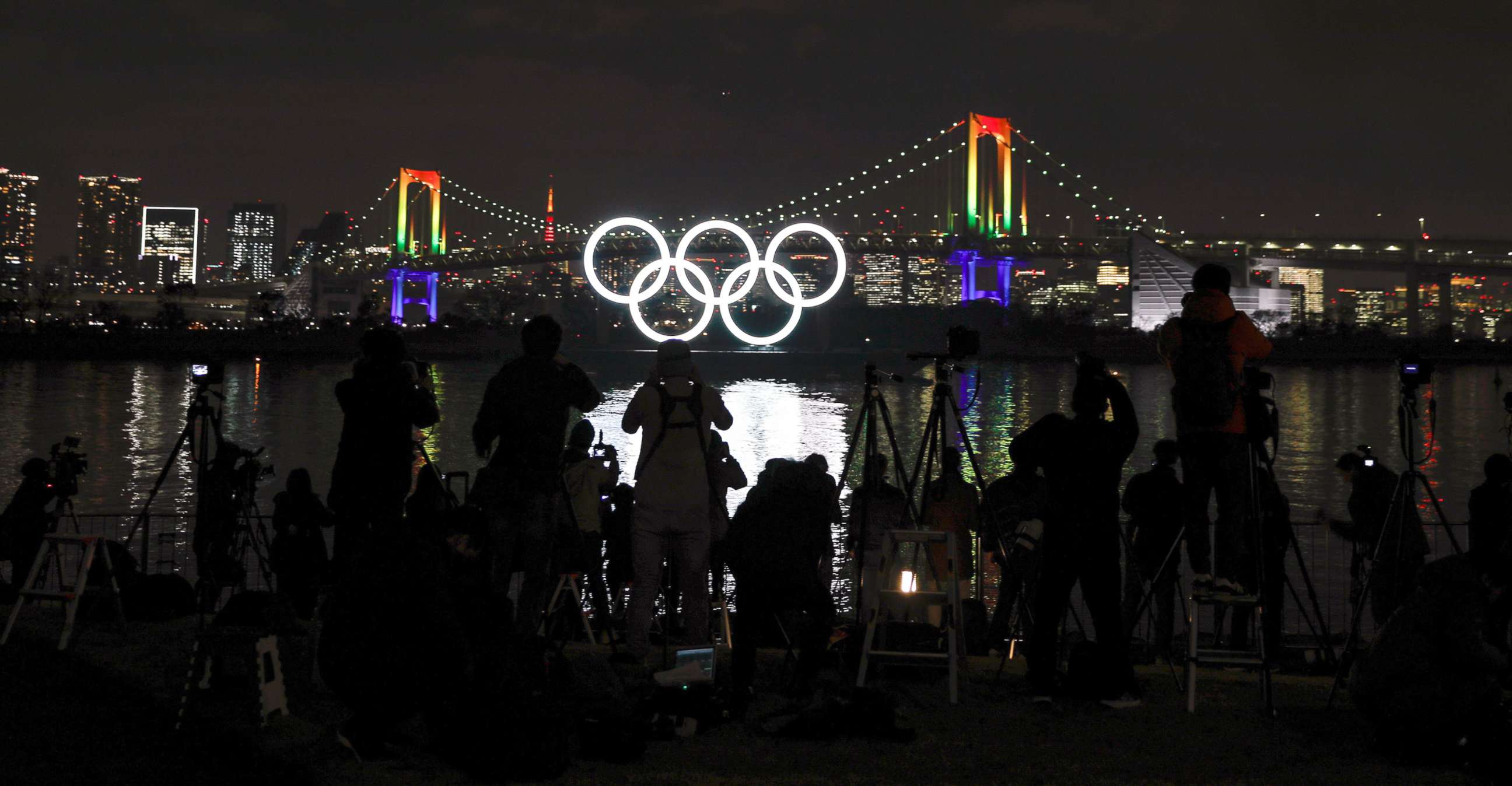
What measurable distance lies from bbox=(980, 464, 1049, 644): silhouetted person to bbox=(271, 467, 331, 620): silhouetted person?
12.0 feet

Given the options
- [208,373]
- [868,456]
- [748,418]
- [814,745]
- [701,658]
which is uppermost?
[748,418]

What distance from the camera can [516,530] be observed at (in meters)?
5.58

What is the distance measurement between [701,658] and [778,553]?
0.53 metres

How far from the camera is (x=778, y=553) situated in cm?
494

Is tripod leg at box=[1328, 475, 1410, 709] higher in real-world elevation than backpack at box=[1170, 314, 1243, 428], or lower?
lower

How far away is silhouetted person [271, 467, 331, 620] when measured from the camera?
7184mm

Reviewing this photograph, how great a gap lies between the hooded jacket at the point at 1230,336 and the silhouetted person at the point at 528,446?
2413mm

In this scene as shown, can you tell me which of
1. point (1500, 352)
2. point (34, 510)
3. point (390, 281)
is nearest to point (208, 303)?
point (390, 281)

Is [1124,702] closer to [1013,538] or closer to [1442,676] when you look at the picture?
[1442,676]

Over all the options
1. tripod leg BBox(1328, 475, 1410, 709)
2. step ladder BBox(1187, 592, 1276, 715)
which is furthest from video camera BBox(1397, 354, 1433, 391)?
step ladder BBox(1187, 592, 1276, 715)

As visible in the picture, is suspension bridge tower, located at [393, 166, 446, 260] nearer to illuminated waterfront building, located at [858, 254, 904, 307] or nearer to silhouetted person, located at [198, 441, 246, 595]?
illuminated waterfront building, located at [858, 254, 904, 307]

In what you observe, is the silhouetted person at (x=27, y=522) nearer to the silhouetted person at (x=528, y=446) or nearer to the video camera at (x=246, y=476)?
the video camera at (x=246, y=476)

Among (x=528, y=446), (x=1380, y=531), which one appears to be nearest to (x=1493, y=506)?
(x=1380, y=531)

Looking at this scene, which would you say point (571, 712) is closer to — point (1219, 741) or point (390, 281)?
point (1219, 741)
